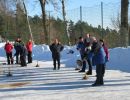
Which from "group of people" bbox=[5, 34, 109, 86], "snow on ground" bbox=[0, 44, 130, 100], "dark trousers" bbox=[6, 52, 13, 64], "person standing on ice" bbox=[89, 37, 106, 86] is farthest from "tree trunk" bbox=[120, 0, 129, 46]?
"person standing on ice" bbox=[89, 37, 106, 86]

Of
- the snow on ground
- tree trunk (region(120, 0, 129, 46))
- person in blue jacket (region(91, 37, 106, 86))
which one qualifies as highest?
tree trunk (region(120, 0, 129, 46))

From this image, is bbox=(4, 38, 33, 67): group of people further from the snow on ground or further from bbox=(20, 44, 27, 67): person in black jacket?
the snow on ground

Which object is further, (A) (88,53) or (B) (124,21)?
(B) (124,21)

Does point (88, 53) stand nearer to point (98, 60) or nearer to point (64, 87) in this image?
point (98, 60)

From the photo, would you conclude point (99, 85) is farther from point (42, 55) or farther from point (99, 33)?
point (42, 55)

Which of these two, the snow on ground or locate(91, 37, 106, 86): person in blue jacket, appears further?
locate(91, 37, 106, 86): person in blue jacket

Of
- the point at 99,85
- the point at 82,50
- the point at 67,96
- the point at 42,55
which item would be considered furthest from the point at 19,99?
the point at 42,55

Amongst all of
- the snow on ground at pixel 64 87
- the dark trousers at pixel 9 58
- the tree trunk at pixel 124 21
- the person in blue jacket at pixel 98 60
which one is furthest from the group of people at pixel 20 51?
the person in blue jacket at pixel 98 60

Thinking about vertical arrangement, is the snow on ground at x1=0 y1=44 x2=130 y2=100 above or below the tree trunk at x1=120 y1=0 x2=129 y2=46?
below

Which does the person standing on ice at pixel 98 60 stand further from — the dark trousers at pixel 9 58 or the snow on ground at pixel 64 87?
the dark trousers at pixel 9 58

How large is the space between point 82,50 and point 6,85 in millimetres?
5387

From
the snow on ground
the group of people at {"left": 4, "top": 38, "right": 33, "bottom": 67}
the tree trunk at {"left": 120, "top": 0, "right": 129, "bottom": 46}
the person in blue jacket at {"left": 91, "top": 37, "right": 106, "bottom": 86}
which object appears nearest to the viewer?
the snow on ground

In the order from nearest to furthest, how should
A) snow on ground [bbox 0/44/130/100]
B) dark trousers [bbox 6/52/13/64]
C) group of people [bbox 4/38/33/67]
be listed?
snow on ground [bbox 0/44/130/100] → group of people [bbox 4/38/33/67] → dark trousers [bbox 6/52/13/64]

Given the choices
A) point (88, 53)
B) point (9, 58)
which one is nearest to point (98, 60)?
point (88, 53)
